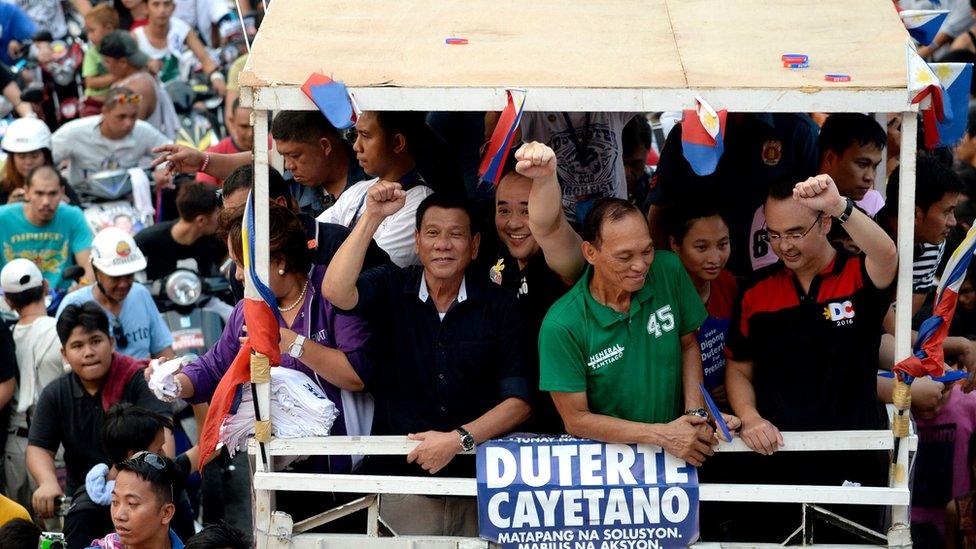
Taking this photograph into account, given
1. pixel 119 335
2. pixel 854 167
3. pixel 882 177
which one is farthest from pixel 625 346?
pixel 119 335

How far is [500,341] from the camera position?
5801 millimetres

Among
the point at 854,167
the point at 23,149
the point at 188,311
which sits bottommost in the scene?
the point at 188,311

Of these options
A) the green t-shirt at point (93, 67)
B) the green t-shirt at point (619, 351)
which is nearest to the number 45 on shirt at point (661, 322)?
the green t-shirt at point (619, 351)

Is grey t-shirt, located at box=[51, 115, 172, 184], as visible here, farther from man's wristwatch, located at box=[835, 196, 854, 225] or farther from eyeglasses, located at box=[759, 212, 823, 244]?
man's wristwatch, located at box=[835, 196, 854, 225]

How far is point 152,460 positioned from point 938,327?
357 centimetres

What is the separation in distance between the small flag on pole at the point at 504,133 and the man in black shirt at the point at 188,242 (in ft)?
16.0

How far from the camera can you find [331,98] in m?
5.23

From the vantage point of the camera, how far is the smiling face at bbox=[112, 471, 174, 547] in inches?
251

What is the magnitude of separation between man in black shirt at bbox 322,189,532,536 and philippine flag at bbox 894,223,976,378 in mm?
1532

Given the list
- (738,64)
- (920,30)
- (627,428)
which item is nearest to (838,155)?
(920,30)

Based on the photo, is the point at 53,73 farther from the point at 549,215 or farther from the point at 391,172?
the point at 549,215

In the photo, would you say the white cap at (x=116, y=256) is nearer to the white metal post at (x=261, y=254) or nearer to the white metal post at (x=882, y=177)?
the white metal post at (x=261, y=254)

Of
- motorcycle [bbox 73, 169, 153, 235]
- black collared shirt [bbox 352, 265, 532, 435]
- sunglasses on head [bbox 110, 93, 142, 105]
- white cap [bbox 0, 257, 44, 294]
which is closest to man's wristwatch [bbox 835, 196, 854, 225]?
black collared shirt [bbox 352, 265, 532, 435]

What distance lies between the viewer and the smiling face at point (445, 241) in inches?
226
